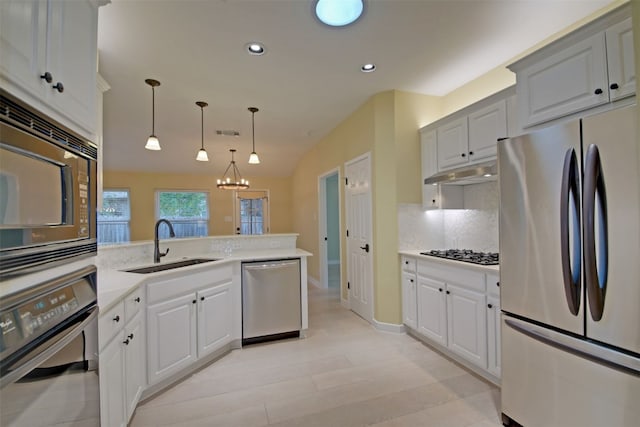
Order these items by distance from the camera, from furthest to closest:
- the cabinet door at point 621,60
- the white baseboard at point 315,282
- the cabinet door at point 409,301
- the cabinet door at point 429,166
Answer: the white baseboard at point 315,282 < the cabinet door at point 429,166 < the cabinet door at point 409,301 < the cabinet door at point 621,60

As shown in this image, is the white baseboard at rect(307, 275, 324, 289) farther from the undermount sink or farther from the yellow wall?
the undermount sink

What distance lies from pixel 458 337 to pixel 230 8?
3112 mm

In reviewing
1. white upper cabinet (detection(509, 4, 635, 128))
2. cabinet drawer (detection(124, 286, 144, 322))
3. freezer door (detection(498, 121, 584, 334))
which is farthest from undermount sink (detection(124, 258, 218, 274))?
white upper cabinet (detection(509, 4, 635, 128))

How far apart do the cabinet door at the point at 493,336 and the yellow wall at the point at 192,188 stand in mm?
6210

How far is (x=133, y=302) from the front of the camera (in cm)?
179

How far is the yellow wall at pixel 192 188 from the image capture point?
22.0 feet

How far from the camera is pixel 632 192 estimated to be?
125cm

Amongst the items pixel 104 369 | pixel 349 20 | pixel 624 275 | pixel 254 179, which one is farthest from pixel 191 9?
pixel 254 179

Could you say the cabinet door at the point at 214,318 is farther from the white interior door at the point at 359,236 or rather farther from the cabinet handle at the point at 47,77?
the cabinet handle at the point at 47,77

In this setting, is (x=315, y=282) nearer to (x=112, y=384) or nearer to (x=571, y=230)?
(x=112, y=384)

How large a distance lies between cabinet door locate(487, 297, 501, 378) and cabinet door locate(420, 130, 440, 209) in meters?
1.26

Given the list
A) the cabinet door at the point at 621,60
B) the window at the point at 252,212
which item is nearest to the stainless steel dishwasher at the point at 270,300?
the cabinet door at the point at 621,60

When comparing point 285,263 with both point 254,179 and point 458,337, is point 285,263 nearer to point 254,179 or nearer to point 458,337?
point 458,337

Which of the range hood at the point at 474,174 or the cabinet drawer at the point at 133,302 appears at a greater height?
the range hood at the point at 474,174
